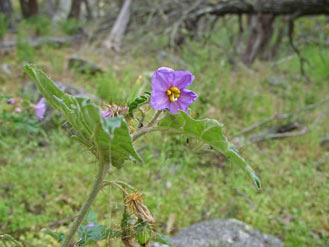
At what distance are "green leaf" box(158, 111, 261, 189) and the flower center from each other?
0.05 metres

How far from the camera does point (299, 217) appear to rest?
2.45 metres

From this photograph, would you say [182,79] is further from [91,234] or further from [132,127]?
[91,234]

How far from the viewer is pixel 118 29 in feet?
21.7

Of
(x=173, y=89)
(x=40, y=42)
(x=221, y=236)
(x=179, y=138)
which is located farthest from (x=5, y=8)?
(x=173, y=89)

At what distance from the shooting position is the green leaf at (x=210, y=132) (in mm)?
656

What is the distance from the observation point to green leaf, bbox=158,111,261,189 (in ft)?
2.15

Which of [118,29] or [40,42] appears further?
[118,29]

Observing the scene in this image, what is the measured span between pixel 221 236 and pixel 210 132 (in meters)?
1.50

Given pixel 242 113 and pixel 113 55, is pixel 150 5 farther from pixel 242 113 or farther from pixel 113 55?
pixel 242 113

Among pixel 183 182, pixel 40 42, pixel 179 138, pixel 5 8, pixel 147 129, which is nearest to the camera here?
pixel 147 129

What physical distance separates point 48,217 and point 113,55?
180 inches

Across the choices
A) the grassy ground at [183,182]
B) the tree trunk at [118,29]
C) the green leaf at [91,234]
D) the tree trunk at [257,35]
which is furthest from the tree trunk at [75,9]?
the green leaf at [91,234]

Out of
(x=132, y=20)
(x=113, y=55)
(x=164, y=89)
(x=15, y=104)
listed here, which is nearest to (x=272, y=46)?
(x=132, y=20)

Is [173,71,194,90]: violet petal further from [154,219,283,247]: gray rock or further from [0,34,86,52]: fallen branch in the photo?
[0,34,86,52]: fallen branch
